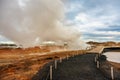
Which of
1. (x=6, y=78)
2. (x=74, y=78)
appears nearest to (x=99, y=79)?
(x=74, y=78)

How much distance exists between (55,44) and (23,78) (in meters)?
92.6

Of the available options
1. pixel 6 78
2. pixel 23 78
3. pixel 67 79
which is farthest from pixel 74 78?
pixel 6 78

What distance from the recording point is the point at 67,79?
1766 centimetres

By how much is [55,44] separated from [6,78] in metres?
92.3

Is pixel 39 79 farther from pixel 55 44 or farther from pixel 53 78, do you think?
pixel 55 44

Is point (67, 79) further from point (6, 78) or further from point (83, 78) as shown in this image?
point (6, 78)

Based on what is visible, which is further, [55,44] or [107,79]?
[55,44]

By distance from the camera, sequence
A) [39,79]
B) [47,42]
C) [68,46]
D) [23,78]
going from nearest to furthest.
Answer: [39,79]
[23,78]
[47,42]
[68,46]

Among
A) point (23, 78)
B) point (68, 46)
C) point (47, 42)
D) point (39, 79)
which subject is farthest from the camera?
point (68, 46)

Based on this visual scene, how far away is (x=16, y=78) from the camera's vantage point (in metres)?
20.7

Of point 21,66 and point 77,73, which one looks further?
point 21,66

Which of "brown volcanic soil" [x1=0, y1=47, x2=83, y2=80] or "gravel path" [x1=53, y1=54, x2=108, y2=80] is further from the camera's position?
"brown volcanic soil" [x1=0, y1=47, x2=83, y2=80]

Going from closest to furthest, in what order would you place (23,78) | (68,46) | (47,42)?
(23,78)
(47,42)
(68,46)

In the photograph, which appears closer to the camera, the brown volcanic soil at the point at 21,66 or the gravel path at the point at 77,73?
the gravel path at the point at 77,73
